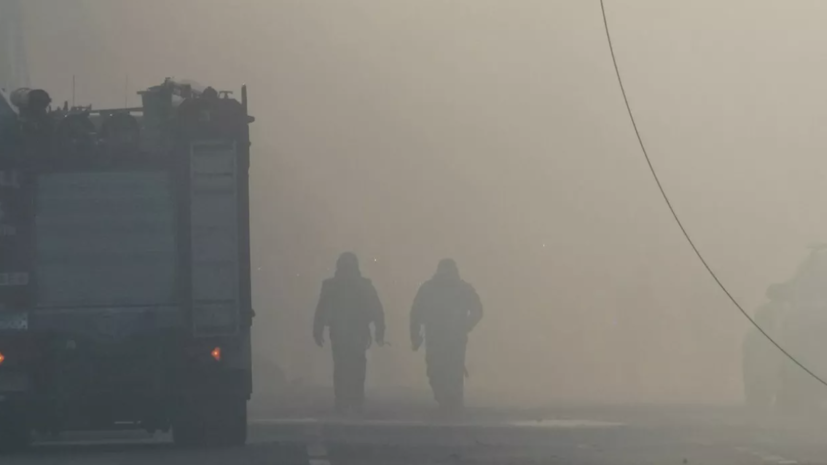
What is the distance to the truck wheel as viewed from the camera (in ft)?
42.6

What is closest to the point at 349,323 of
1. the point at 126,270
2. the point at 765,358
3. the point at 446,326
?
the point at 446,326

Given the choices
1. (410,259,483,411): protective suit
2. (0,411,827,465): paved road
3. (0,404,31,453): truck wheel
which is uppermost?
(410,259,483,411): protective suit

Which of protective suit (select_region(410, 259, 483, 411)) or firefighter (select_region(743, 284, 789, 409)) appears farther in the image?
firefighter (select_region(743, 284, 789, 409))

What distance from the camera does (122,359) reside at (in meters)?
13.0

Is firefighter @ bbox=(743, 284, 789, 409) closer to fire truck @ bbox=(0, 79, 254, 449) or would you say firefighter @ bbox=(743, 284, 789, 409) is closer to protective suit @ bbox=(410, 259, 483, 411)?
protective suit @ bbox=(410, 259, 483, 411)

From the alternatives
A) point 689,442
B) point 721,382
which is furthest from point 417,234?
point 689,442

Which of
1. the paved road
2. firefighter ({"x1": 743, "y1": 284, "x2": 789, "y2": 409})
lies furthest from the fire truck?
firefighter ({"x1": 743, "y1": 284, "x2": 789, "y2": 409})

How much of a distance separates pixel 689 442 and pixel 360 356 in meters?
7.27

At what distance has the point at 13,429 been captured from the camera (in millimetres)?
13250

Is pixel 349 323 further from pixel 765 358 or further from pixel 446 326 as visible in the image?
pixel 765 358

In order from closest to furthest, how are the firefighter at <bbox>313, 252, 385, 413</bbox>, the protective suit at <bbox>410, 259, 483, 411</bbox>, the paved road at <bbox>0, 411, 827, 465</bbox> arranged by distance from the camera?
the paved road at <bbox>0, 411, 827, 465</bbox> → the protective suit at <bbox>410, 259, 483, 411</bbox> → the firefighter at <bbox>313, 252, 385, 413</bbox>

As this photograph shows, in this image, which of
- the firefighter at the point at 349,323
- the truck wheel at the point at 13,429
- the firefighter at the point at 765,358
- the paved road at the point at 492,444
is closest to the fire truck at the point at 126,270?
the truck wheel at the point at 13,429

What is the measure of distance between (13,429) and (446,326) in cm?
777

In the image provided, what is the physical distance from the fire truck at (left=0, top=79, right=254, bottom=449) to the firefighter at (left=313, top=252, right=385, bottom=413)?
6.70 metres
